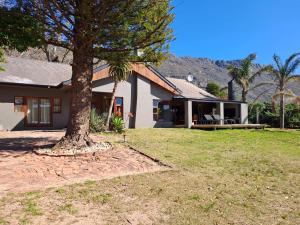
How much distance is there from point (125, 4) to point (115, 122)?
8751mm

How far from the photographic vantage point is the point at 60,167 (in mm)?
8430

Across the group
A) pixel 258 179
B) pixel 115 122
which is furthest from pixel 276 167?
pixel 115 122

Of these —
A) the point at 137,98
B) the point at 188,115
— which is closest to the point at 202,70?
the point at 188,115

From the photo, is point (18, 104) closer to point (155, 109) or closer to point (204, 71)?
point (155, 109)

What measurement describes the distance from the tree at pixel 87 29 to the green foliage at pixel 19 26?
1.18 feet

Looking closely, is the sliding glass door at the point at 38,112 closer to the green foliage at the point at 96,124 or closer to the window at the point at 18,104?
the window at the point at 18,104

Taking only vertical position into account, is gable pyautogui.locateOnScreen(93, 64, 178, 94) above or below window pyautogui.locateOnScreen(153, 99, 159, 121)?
above

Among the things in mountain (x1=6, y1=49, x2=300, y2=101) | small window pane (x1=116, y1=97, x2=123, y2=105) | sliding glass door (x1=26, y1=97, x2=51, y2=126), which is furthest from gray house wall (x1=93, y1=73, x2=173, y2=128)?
mountain (x1=6, y1=49, x2=300, y2=101)

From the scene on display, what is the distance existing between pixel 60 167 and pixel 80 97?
3.37 metres

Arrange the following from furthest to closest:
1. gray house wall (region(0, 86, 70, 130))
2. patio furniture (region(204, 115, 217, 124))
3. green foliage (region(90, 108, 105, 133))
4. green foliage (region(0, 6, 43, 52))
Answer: patio furniture (region(204, 115, 217, 124)), gray house wall (region(0, 86, 70, 130)), green foliage (region(90, 108, 105, 133)), green foliage (region(0, 6, 43, 52))

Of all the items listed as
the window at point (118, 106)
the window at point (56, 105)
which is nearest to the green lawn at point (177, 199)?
the window at point (118, 106)

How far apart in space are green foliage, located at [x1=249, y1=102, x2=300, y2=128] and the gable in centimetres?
1242

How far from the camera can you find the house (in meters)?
19.3

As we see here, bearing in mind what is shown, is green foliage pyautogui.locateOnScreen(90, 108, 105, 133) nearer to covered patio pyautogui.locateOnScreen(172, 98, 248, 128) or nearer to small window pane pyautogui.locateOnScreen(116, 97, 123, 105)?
small window pane pyautogui.locateOnScreen(116, 97, 123, 105)
